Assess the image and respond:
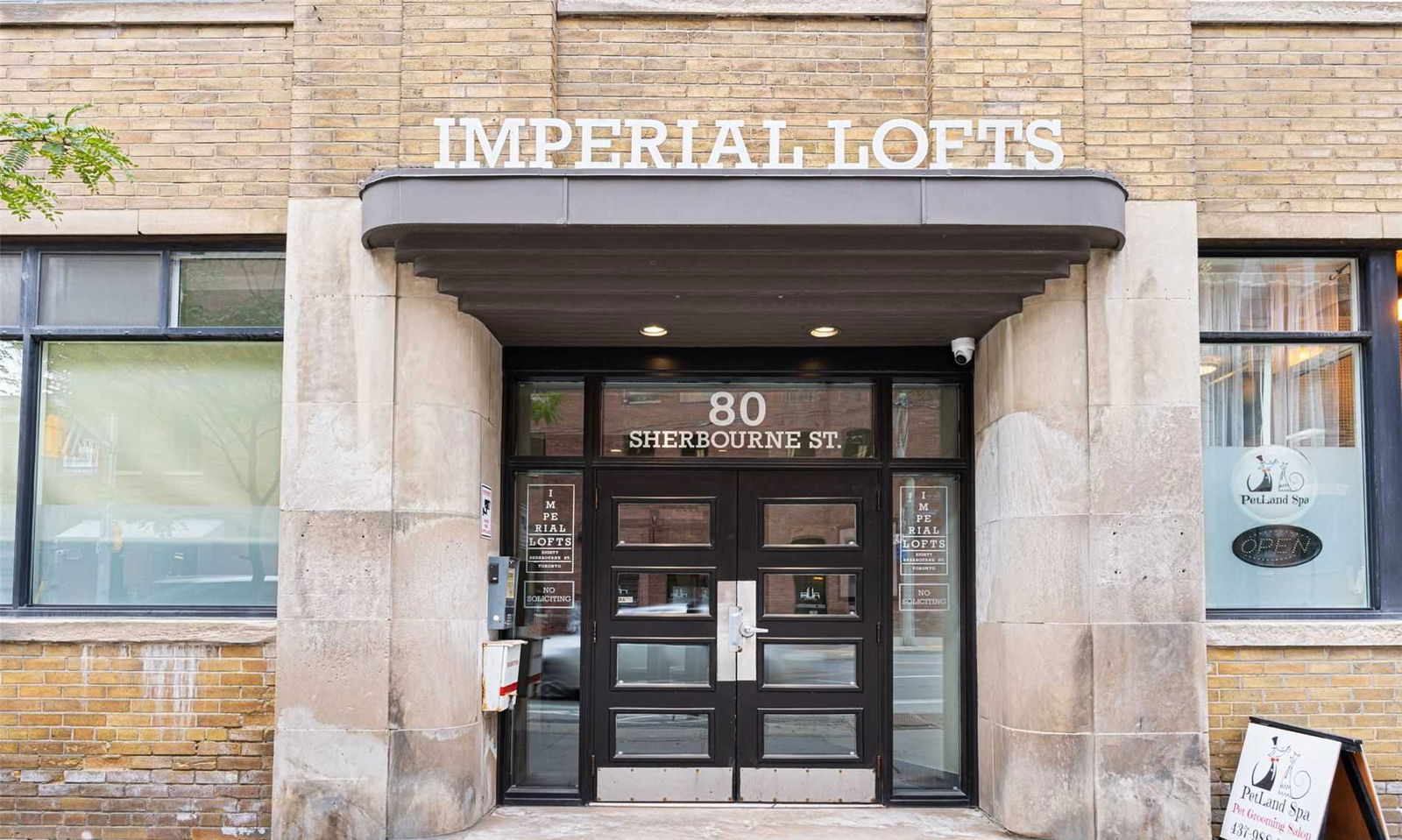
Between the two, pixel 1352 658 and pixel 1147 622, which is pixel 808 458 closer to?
pixel 1147 622

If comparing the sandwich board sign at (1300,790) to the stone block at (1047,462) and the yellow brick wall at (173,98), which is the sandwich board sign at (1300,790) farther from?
the yellow brick wall at (173,98)

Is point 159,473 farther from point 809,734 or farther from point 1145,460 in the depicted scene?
point 1145,460

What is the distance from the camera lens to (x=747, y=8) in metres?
7.79

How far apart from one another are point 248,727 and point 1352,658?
688 centimetres

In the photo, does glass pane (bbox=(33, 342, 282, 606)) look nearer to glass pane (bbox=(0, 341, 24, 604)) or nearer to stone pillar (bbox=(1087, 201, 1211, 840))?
glass pane (bbox=(0, 341, 24, 604))

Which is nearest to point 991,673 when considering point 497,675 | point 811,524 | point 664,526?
point 811,524

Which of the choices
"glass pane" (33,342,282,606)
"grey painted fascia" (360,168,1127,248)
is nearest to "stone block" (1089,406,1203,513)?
"grey painted fascia" (360,168,1127,248)

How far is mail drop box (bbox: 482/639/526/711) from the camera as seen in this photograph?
7.66 m

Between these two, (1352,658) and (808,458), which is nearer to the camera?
(1352,658)

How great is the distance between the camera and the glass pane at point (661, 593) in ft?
27.7

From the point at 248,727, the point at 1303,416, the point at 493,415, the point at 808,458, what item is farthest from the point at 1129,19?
the point at 248,727

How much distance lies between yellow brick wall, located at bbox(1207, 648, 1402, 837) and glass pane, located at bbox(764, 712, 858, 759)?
2307 mm

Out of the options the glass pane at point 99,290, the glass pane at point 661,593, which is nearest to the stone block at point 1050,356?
the glass pane at point 661,593

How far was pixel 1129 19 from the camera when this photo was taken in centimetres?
755
